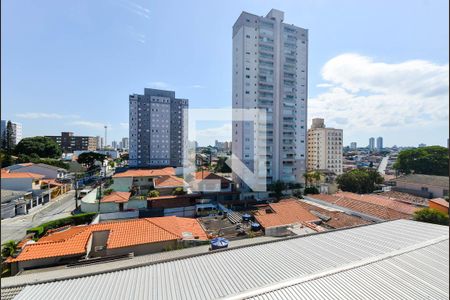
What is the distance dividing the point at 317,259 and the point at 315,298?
1263 mm

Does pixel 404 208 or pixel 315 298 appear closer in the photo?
pixel 315 298

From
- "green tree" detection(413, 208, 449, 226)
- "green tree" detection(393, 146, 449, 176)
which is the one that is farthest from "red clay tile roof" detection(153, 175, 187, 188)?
"green tree" detection(393, 146, 449, 176)

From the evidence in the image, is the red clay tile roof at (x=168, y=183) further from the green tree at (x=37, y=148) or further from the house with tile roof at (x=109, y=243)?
the green tree at (x=37, y=148)

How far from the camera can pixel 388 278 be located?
3430mm

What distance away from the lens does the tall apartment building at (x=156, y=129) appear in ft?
107

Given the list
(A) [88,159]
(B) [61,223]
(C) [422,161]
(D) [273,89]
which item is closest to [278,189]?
(D) [273,89]

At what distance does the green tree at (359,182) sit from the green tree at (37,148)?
3040cm

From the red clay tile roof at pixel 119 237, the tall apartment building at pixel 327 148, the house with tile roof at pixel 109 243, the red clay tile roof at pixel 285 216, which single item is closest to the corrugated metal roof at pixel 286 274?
the house with tile roof at pixel 109 243

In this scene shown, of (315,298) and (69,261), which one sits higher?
(315,298)

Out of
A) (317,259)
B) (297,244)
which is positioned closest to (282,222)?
(297,244)

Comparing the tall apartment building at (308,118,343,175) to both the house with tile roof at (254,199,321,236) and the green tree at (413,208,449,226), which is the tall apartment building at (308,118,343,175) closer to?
the house with tile roof at (254,199,321,236)

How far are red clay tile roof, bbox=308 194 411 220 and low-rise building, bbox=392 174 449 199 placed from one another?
824 cm

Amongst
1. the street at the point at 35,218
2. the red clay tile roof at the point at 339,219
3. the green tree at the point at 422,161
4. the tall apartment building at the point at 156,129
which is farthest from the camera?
the tall apartment building at the point at 156,129

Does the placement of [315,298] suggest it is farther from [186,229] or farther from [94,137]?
[94,137]
